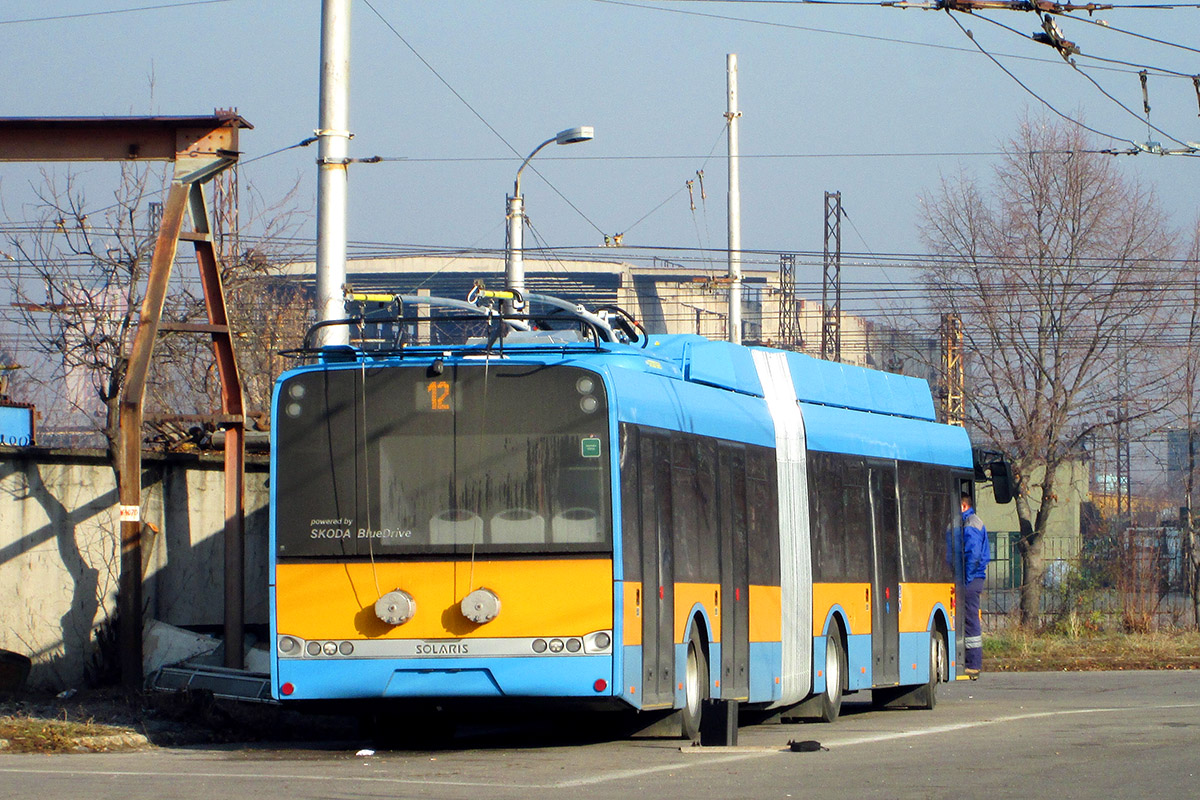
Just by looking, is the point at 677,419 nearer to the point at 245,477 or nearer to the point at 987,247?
the point at 245,477

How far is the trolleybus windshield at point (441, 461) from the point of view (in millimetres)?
11531

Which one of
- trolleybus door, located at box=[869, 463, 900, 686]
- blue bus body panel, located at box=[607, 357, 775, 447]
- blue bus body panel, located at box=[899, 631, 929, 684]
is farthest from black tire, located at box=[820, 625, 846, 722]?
blue bus body panel, located at box=[607, 357, 775, 447]

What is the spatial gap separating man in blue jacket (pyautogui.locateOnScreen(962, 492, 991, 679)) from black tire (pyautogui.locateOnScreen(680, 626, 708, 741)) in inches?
303

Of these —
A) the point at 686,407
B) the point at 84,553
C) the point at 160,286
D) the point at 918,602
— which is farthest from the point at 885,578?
the point at 84,553

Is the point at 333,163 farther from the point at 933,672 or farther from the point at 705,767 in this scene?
the point at 933,672

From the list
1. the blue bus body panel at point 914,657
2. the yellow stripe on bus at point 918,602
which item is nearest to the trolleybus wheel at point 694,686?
the blue bus body panel at point 914,657

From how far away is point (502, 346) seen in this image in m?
11.9

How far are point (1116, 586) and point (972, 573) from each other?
968cm

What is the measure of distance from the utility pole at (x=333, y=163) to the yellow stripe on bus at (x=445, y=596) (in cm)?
381

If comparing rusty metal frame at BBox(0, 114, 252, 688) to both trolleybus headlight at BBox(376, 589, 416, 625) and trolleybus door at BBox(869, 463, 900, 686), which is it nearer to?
trolleybus headlight at BBox(376, 589, 416, 625)

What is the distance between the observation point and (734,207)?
3164cm

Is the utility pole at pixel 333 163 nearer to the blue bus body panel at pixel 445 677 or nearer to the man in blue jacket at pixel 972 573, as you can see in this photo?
the blue bus body panel at pixel 445 677

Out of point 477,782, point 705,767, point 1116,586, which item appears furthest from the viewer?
point 1116,586

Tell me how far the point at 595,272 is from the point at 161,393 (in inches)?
2514
